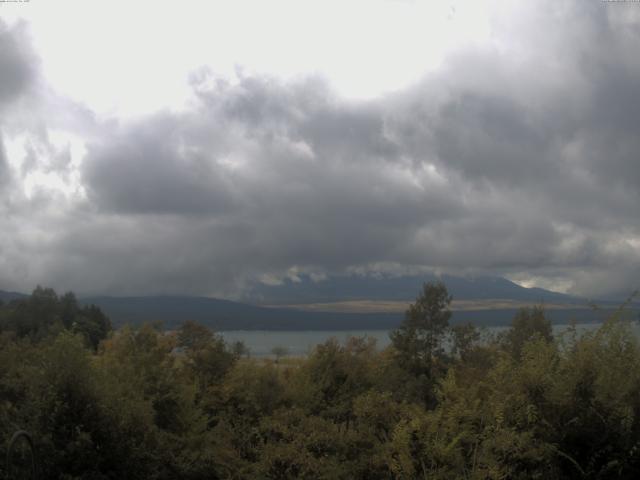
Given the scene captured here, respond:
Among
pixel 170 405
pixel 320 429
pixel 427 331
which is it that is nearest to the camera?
pixel 320 429

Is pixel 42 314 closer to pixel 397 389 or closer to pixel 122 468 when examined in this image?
pixel 397 389

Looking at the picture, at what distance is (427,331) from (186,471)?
28376mm

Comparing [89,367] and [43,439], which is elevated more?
[89,367]

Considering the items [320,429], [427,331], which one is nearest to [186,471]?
[320,429]

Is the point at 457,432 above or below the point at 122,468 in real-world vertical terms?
above

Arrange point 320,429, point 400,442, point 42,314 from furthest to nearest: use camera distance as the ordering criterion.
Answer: point 42,314 < point 320,429 < point 400,442

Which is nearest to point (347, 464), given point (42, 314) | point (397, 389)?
point (397, 389)

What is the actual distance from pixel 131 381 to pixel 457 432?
11188mm

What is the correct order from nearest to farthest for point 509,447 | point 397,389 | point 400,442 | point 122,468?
point 509,447, point 400,442, point 122,468, point 397,389

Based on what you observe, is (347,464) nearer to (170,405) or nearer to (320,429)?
(320,429)

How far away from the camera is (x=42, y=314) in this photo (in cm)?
8994

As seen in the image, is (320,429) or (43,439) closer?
(43,439)

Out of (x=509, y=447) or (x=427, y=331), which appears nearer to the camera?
(x=509, y=447)

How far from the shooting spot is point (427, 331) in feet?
137
